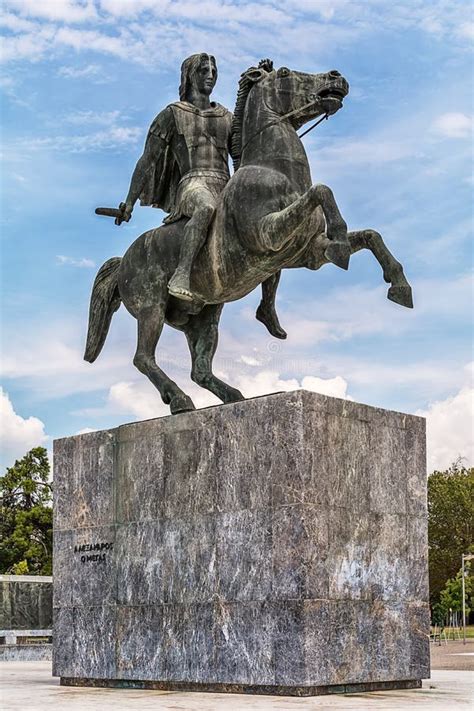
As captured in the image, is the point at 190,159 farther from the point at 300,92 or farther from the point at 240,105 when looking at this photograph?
the point at 300,92

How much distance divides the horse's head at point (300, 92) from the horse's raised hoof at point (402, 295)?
198 cm

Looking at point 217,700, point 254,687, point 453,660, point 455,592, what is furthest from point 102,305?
point 455,592

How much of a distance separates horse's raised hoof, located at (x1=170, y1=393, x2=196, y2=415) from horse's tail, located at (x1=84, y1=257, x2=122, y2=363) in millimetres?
1859

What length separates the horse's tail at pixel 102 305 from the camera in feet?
42.2

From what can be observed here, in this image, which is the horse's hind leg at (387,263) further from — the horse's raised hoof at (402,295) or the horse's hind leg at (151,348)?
the horse's hind leg at (151,348)

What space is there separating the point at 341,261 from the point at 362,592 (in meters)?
3.00

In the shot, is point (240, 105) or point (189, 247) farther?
point (240, 105)

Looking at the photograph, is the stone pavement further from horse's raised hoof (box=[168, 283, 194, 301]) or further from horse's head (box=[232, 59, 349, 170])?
horse's head (box=[232, 59, 349, 170])

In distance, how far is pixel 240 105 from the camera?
11.8 metres

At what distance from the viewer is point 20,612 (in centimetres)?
2283

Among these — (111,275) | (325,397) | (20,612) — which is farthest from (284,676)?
(20,612)

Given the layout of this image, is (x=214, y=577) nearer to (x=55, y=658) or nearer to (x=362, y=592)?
(x=362, y=592)

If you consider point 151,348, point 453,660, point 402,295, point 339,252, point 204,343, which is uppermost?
point 339,252

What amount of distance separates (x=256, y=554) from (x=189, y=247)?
126 inches
